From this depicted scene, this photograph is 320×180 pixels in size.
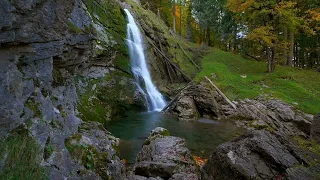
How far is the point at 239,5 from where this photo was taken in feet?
72.8

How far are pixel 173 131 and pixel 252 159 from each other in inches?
311

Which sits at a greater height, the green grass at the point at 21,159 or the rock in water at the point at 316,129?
the green grass at the point at 21,159

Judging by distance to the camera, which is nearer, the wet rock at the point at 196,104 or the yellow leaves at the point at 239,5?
the wet rock at the point at 196,104

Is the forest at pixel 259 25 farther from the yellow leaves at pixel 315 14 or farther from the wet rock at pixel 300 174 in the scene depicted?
the wet rock at pixel 300 174

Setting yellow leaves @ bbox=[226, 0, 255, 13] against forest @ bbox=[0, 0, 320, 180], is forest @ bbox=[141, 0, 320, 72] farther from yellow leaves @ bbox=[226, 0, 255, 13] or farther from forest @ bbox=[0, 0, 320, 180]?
forest @ bbox=[0, 0, 320, 180]

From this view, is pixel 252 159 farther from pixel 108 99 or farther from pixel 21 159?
pixel 108 99

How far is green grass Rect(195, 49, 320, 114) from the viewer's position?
1777 cm

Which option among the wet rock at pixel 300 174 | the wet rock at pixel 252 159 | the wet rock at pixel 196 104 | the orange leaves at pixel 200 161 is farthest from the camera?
the wet rock at pixel 196 104

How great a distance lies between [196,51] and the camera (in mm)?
31688

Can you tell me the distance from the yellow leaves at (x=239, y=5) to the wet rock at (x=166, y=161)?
16.1 m

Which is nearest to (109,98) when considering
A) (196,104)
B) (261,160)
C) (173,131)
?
(173,131)

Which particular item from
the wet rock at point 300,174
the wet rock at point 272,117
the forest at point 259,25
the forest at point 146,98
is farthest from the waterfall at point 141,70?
the wet rock at point 300,174

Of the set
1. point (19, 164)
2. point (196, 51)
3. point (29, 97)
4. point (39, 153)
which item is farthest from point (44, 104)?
point (196, 51)

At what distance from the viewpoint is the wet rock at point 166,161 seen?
24.2 feet
